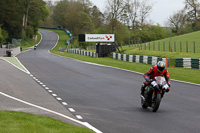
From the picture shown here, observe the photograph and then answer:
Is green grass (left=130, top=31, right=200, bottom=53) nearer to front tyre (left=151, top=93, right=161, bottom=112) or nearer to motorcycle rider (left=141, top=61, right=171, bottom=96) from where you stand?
motorcycle rider (left=141, top=61, right=171, bottom=96)

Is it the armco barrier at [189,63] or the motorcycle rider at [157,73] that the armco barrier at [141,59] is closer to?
the armco barrier at [189,63]

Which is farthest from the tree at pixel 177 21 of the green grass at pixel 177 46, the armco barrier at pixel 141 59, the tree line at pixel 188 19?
the armco barrier at pixel 141 59

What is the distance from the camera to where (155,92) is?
10.4 meters

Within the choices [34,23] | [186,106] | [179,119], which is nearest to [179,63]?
[186,106]

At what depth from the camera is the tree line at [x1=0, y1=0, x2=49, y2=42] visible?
311 feet

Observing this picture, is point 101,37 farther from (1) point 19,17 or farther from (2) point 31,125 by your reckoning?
(2) point 31,125

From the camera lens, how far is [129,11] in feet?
320

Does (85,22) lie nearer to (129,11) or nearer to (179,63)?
(129,11)

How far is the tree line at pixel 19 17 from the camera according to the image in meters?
94.7

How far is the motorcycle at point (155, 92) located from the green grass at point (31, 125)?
325 centimetres

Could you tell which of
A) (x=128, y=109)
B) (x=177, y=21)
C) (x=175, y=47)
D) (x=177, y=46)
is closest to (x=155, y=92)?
(x=128, y=109)

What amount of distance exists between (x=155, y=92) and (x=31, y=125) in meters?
4.27

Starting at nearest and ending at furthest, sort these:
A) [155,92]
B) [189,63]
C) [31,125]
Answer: [31,125] → [155,92] → [189,63]

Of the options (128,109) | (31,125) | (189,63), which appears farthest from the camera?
(189,63)
